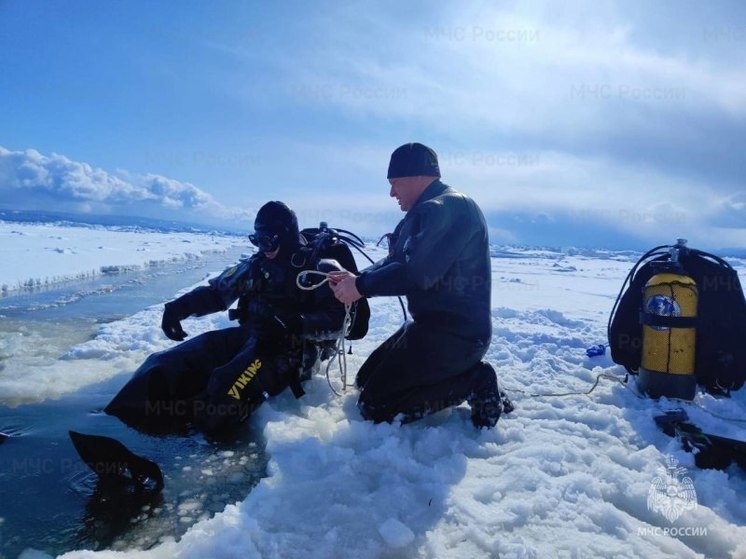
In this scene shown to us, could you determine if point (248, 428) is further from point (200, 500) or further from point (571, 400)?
point (571, 400)

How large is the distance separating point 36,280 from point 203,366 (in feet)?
38.3

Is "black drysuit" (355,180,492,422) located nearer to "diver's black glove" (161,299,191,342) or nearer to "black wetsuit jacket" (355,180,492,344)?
"black wetsuit jacket" (355,180,492,344)

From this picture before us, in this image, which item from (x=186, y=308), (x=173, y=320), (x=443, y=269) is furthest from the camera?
(x=186, y=308)

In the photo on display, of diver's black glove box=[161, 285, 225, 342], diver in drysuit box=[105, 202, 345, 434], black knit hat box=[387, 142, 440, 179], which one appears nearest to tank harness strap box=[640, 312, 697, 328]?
black knit hat box=[387, 142, 440, 179]

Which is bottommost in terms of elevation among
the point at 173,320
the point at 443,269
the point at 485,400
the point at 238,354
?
the point at 485,400

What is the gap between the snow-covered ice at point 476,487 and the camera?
201cm

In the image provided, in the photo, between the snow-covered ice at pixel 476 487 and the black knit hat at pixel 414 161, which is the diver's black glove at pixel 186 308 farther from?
the black knit hat at pixel 414 161

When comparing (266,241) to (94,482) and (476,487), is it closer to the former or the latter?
(94,482)

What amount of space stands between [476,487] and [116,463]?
193 centimetres

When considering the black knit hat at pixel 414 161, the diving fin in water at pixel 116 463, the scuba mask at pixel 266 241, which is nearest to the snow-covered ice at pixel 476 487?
the diving fin in water at pixel 116 463

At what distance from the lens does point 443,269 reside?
3.12m

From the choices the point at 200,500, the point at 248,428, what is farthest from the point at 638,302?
the point at 200,500

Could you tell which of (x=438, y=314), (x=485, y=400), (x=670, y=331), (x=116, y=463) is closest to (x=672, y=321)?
(x=670, y=331)

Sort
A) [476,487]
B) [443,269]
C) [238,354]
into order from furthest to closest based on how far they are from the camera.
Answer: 1. [238,354]
2. [443,269]
3. [476,487]
